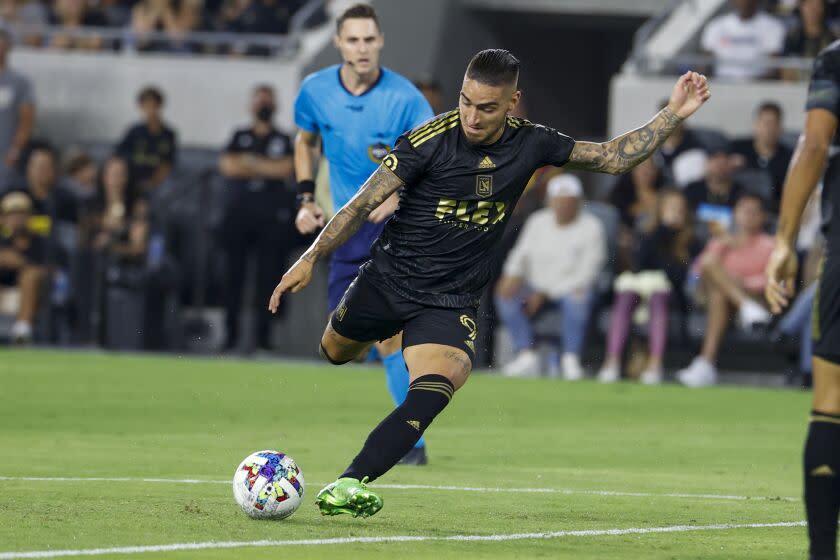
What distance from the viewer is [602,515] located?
8000mm

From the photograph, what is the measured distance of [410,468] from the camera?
9945 mm

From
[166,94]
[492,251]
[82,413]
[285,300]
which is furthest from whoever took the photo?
[166,94]

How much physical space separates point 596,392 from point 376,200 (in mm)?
9331

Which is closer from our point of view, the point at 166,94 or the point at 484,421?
the point at 484,421

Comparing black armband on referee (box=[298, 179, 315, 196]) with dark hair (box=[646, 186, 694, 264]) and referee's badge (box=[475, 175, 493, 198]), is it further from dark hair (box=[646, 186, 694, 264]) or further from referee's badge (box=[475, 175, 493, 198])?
dark hair (box=[646, 186, 694, 264])

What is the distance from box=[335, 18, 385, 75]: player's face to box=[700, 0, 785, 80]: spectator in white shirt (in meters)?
11.3

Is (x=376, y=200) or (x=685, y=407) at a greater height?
(x=376, y=200)

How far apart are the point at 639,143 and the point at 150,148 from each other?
13.7 m

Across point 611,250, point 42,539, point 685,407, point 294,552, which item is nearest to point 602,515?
point 294,552

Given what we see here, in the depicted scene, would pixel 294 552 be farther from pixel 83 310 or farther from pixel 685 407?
pixel 83 310

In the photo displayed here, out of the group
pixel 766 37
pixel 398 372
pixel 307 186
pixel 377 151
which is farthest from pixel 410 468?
pixel 766 37

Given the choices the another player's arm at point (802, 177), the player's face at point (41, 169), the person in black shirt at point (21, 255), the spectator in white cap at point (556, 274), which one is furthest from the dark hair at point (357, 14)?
the player's face at point (41, 169)

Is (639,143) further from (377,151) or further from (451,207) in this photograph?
(377,151)

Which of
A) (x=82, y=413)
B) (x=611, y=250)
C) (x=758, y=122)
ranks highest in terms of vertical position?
(x=758, y=122)
